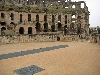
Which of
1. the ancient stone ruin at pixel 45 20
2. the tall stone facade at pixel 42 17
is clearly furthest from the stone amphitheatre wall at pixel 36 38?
the tall stone facade at pixel 42 17

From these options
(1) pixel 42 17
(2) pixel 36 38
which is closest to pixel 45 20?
(1) pixel 42 17

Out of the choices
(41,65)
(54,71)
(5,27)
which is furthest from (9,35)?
(54,71)

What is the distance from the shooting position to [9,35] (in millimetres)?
25531

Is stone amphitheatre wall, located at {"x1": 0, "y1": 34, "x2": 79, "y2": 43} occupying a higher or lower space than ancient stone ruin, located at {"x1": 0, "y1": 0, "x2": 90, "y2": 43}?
lower

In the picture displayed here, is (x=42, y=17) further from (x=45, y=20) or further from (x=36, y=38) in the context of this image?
(x=36, y=38)

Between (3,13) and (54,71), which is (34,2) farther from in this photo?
(54,71)

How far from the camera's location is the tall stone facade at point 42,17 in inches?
1288

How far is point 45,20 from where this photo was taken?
123 ft

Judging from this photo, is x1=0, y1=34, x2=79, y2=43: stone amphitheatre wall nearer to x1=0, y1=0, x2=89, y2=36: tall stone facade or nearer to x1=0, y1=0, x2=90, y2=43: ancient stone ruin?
x1=0, y1=0, x2=90, y2=43: ancient stone ruin

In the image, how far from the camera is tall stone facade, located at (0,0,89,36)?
32719 millimetres

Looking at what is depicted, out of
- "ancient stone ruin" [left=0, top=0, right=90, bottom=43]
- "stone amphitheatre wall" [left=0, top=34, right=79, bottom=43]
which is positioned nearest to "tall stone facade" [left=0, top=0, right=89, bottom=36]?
"ancient stone ruin" [left=0, top=0, right=90, bottom=43]

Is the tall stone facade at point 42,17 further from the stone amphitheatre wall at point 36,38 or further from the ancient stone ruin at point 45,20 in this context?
the stone amphitheatre wall at point 36,38

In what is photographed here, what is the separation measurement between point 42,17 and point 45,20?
1.28 m

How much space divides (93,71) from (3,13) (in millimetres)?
27123
